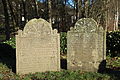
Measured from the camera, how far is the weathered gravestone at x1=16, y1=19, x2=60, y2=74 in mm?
8719

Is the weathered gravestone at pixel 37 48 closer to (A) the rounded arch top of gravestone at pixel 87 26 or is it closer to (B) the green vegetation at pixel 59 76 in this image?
(B) the green vegetation at pixel 59 76

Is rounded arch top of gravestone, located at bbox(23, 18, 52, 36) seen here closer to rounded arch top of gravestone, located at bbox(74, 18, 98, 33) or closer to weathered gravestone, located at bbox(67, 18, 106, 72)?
weathered gravestone, located at bbox(67, 18, 106, 72)

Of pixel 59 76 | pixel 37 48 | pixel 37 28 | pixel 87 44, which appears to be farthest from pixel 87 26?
pixel 59 76

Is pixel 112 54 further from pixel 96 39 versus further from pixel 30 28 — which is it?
pixel 30 28

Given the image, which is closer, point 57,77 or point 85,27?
point 57,77

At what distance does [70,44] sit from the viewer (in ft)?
29.6

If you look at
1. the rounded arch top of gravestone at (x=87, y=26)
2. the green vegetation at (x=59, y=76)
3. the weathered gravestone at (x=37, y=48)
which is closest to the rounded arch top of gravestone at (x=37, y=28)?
the weathered gravestone at (x=37, y=48)

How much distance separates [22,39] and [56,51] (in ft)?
4.17

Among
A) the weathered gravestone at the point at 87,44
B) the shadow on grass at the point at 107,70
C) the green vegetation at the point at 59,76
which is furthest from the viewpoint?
the weathered gravestone at the point at 87,44

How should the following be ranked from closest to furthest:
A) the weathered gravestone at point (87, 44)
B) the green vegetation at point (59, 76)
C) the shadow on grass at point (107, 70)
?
the green vegetation at point (59, 76), the shadow on grass at point (107, 70), the weathered gravestone at point (87, 44)

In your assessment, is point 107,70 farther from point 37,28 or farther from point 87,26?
point 37,28

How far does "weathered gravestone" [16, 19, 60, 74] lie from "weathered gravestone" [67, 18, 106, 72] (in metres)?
0.60

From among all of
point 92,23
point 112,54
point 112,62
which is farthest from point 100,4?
point 92,23

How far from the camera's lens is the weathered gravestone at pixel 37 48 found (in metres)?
8.72
